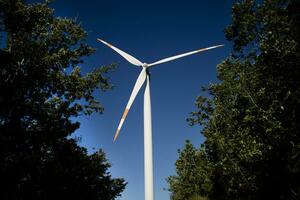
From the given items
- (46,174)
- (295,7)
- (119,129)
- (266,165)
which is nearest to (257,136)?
(266,165)

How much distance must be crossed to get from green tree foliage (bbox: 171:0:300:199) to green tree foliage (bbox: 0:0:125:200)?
13.7 m

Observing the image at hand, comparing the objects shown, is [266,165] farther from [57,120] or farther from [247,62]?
[57,120]

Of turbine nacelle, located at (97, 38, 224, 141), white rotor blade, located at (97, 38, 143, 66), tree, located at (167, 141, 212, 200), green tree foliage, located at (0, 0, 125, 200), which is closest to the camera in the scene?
turbine nacelle, located at (97, 38, 224, 141)

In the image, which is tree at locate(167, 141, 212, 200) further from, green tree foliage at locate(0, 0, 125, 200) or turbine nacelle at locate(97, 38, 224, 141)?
turbine nacelle at locate(97, 38, 224, 141)

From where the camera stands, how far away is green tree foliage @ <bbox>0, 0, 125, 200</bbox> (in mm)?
37531

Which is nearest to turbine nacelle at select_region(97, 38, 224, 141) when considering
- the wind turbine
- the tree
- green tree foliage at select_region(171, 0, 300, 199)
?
the wind turbine

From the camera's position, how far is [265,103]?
38.2 meters

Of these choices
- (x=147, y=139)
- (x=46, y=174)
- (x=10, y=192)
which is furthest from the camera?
(x=46, y=174)

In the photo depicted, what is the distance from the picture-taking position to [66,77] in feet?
141

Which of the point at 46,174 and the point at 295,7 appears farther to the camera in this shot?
the point at 46,174

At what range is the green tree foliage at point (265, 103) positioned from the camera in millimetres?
34594

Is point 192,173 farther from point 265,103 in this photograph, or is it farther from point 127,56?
point 127,56

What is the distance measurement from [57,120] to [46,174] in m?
5.12

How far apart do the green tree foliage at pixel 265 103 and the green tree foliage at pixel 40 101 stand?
13740 mm
